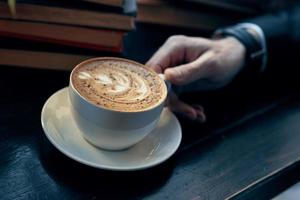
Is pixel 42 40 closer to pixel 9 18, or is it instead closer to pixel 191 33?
pixel 9 18

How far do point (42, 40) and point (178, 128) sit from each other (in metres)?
0.25

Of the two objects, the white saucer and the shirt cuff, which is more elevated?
the shirt cuff

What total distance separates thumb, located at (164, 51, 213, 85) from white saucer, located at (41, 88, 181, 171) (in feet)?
0.17

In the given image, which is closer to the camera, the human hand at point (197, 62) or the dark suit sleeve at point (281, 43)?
the human hand at point (197, 62)

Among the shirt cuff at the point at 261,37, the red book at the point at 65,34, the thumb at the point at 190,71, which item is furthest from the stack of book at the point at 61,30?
the shirt cuff at the point at 261,37

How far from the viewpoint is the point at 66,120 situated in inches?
21.6

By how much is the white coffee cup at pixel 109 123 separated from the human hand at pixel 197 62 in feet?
0.37

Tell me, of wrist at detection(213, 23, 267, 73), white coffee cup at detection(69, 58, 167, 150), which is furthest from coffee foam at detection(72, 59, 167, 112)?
wrist at detection(213, 23, 267, 73)

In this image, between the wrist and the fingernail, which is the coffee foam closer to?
the fingernail

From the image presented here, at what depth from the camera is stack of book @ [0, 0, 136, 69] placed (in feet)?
1.98

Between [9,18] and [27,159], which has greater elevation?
[9,18]

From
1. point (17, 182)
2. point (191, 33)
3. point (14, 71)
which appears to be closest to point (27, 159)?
point (17, 182)

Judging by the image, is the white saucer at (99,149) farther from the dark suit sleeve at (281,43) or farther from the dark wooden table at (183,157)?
the dark suit sleeve at (281,43)

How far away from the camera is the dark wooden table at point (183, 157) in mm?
475
